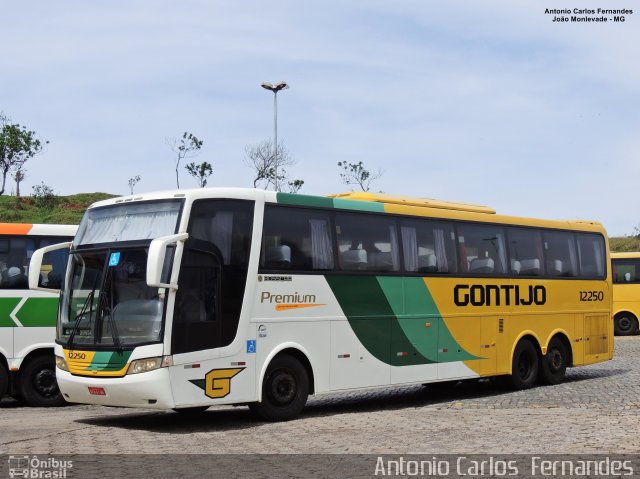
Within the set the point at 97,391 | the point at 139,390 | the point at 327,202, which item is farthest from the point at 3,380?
the point at 327,202

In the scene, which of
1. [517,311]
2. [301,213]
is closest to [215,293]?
[301,213]

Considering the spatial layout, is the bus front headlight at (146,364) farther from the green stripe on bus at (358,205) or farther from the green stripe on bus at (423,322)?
the green stripe on bus at (423,322)

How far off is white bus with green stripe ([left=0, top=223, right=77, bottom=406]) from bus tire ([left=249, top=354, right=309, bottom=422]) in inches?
181

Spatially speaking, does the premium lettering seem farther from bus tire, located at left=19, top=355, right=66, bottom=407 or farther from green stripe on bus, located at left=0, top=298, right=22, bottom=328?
green stripe on bus, located at left=0, top=298, right=22, bottom=328

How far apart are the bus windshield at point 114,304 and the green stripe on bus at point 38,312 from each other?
3.19m

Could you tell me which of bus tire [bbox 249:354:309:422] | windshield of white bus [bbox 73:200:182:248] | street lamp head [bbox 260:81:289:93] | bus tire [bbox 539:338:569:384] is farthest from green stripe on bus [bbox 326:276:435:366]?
street lamp head [bbox 260:81:289:93]

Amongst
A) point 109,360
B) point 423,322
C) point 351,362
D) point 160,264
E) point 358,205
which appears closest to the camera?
point 160,264

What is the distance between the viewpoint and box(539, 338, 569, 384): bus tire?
763 inches

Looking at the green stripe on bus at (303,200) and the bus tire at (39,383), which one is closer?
the green stripe on bus at (303,200)

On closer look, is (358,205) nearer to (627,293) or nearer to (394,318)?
(394,318)

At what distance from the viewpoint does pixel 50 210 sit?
7056 centimetres

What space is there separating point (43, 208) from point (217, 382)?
61.2 metres

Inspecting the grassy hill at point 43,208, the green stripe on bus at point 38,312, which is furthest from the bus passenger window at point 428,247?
the grassy hill at point 43,208

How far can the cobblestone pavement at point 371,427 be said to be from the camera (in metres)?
10.9
